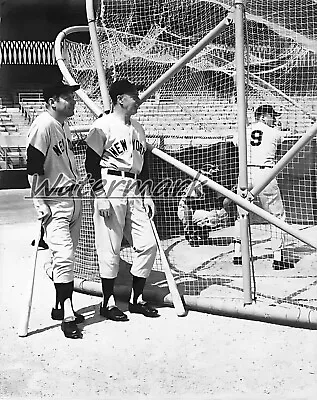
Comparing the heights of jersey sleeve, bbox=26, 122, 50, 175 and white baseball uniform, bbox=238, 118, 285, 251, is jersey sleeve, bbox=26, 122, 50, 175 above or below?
above

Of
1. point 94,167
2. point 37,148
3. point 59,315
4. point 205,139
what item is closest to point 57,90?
point 37,148

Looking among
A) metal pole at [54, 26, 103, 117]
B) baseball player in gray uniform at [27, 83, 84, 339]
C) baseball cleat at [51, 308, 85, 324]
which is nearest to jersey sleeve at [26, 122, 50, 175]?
baseball player in gray uniform at [27, 83, 84, 339]

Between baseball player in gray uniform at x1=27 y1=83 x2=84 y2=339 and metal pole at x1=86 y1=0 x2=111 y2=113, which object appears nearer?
baseball player in gray uniform at x1=27 y1=83 x2=84 y2=339

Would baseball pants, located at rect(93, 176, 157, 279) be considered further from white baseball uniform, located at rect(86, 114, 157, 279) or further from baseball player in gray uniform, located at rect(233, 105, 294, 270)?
baseball player in gray uniform, located at rect(233, 105, 294, 270)

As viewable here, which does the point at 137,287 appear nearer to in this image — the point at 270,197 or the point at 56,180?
the point at 56,180

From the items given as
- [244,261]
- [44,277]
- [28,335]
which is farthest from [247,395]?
[44,277]

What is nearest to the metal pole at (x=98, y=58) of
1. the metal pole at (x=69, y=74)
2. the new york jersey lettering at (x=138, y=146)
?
the metal pole at (x=69, y=74)

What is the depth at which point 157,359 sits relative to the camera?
13.2 feet

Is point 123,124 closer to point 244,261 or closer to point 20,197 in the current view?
point 244,261

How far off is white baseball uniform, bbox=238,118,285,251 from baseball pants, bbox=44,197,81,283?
2337 millimetres

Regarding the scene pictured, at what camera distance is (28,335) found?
4523mm

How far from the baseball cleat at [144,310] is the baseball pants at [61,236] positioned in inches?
23.3

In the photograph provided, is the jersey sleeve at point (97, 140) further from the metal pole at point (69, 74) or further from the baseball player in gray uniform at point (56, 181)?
the metal pole at point (69, 74)

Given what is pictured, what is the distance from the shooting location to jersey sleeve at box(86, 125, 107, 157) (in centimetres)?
477
